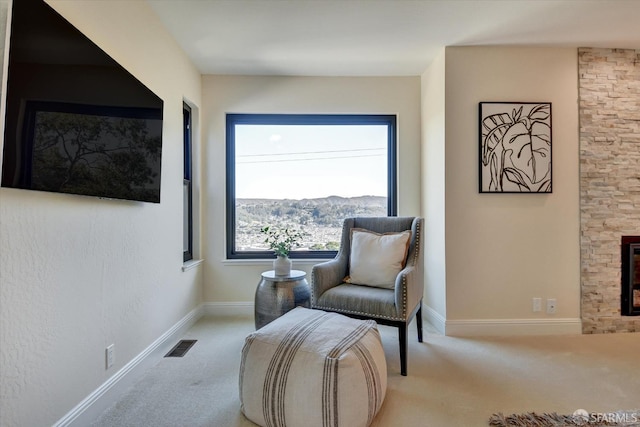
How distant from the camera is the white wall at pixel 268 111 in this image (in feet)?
11.7

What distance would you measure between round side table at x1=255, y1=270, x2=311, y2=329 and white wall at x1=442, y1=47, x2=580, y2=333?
1.30 m

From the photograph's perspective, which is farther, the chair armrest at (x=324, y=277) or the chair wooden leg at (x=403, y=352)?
Answer: the chair armrest at (x=324, y=277)

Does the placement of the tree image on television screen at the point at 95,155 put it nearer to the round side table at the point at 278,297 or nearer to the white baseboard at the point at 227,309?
the round side table at the point at 278,297

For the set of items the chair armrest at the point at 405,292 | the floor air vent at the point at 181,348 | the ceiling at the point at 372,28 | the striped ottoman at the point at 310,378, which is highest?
the ceiling at the point at 372,28

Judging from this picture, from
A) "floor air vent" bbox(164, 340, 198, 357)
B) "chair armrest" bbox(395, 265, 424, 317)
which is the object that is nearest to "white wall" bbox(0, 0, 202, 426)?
"floor air vent" bbox(164, 340, 198, 357)

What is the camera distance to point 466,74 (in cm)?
304

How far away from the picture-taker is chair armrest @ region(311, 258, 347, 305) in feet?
8.66

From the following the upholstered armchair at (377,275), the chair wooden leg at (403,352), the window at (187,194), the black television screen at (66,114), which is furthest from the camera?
the window at (187,194)

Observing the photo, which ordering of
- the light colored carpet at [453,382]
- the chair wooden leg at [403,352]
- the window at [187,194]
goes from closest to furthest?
the light colored carpet at [453,382] → the chair wooden leg at [403,352] → the window at [187,194]

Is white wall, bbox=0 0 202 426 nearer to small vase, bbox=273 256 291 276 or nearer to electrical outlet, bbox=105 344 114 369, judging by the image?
electrical outlet, bbox=105 344 114 369

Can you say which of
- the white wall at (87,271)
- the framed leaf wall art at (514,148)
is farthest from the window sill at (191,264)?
the framed leaf wall art at (514,148)

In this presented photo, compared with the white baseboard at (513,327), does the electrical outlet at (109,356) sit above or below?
above

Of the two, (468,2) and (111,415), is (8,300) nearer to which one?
(111,415)

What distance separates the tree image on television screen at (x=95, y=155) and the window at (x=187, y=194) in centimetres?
109
